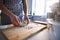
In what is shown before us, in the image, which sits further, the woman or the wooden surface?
the woman

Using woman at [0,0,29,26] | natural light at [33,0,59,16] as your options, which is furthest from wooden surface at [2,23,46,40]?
natural light at [33,0,59,16]

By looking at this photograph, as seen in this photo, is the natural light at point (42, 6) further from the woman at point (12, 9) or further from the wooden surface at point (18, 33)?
the wooden surface at point (18, 33)

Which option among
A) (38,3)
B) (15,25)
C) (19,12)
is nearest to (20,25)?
(15,25)

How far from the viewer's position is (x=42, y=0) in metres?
3.24

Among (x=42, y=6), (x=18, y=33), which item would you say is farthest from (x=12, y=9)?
(x=42, y=6)

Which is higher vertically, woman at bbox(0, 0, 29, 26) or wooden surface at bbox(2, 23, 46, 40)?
woman at bbox(0, 0, 29, 26)

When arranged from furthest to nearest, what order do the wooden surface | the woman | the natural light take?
the natural light, the woman, the wooden surface

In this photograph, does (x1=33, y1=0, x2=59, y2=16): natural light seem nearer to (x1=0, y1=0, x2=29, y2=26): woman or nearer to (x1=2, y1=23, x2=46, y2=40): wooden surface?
(x1=0, y1=0, x2=29, y2=26): woman

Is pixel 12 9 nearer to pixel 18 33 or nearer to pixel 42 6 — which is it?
pixel 18 33

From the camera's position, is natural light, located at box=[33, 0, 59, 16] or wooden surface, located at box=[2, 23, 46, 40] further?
natural light, located at box=[33, 0, 59, 16]

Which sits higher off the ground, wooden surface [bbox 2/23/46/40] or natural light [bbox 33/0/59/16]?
natural light [bbox 33/0/59/16]

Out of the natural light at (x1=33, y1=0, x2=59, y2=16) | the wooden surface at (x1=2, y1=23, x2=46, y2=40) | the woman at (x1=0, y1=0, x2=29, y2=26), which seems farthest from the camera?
the natural light at (x1=33, y1=0, x2=59, y2=16)

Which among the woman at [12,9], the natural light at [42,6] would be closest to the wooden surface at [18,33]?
the woman at [12,9]

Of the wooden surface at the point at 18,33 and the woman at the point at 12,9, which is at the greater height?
the woman at the point at 12,9
